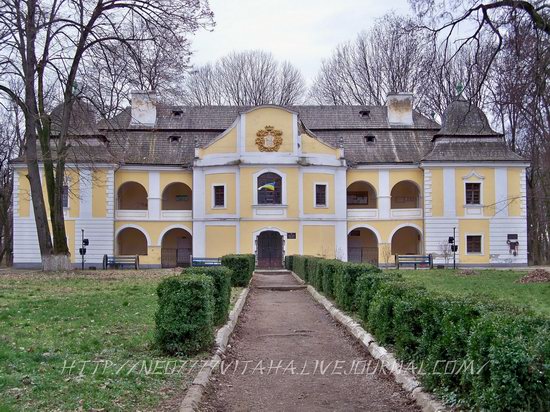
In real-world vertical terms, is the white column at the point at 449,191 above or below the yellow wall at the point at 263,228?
above

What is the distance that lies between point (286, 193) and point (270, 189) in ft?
3.35

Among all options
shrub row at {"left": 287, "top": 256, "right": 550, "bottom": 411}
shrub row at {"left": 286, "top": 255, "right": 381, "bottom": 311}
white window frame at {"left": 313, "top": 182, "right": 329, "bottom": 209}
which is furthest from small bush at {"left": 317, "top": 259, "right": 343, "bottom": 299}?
white window frame at {"left": 313, "top": 182, "right": 329, "bottom": 209}

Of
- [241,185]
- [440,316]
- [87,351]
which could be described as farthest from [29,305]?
[241,185]

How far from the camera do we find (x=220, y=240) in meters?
39.8

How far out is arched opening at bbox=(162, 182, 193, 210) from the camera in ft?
144

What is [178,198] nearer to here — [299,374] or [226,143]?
[226,143]

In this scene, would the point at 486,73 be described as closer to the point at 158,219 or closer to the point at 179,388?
the point at 179,388

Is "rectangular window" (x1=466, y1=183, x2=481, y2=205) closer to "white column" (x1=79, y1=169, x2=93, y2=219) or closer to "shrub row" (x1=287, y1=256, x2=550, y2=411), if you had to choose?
"white column" (x1=79, y1=169, x2=93, y2=219)

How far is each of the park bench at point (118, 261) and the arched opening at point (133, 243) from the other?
12.8 feet

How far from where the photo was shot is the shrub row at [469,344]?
441cm

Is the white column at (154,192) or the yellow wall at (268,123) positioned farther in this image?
the white column at (154,192)

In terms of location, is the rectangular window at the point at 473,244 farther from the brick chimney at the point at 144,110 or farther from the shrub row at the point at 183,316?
the shrub row at the point at 183,316

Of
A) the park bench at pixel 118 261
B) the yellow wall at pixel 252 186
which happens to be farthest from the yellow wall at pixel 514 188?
the park bench at pixel 118 261

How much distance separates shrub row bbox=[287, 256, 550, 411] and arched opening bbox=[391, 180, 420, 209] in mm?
34791
